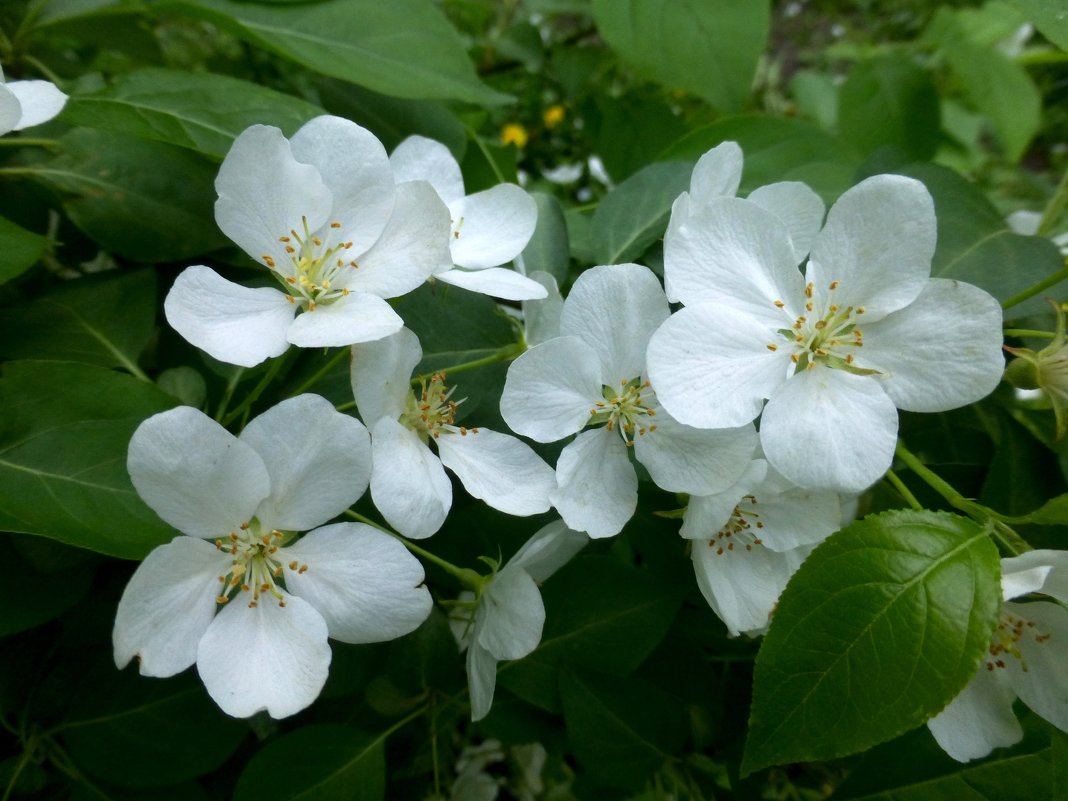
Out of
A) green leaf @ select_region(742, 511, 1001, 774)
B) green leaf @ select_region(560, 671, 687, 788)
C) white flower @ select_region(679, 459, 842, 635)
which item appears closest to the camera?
green leaf @ select_region(742, 511, 1001, 774)

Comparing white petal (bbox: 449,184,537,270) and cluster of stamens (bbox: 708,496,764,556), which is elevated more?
white petal (bbox: 449,184,537,270)

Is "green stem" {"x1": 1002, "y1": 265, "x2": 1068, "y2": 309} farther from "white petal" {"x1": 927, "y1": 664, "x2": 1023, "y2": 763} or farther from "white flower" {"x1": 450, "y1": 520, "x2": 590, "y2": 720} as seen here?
"white flower" {"x1": 450, "y1": 520, "x2": 590, "y2": 720}

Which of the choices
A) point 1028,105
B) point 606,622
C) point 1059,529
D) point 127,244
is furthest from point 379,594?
point 1028,105

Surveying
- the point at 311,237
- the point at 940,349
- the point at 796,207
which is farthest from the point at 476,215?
the point at 940,349

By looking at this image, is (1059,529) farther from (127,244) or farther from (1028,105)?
(1028,105)

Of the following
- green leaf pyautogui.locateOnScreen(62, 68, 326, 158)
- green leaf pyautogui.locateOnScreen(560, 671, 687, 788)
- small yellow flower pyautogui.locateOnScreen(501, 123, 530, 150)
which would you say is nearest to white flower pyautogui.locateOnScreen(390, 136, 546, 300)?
green leaf pyautogui.locateOnScreen(62, 68, 326, 158)

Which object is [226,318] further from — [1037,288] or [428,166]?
[1037,288]
